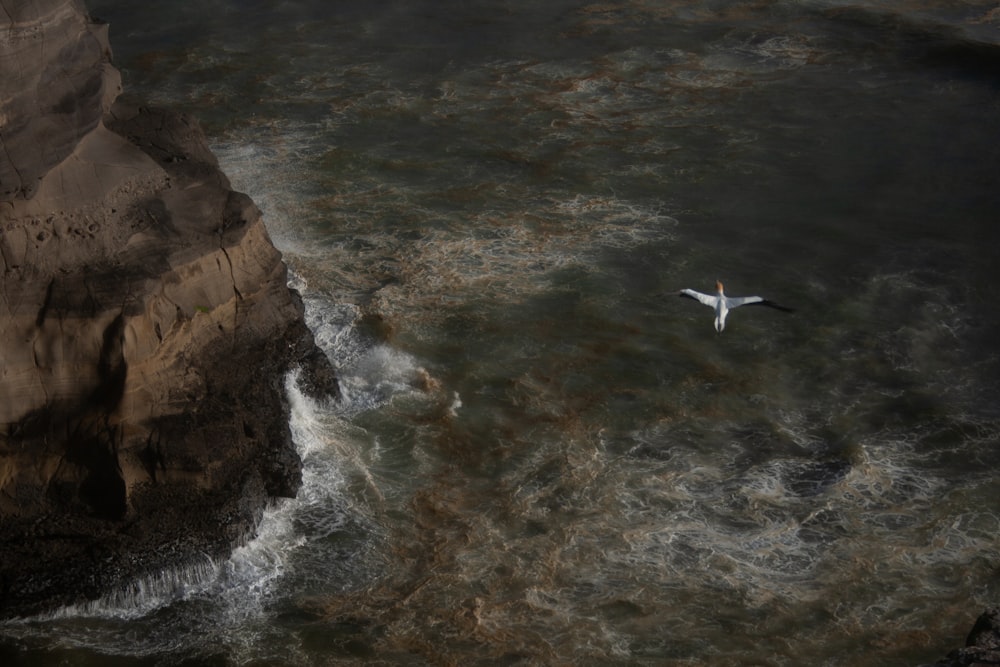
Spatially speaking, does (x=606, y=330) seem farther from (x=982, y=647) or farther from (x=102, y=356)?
(x=982, y=647)

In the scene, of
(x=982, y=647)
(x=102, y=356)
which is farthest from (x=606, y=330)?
(x=982, y=647)

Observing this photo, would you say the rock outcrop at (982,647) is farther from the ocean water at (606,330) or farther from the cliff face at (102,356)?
the cliff face at (102,356)

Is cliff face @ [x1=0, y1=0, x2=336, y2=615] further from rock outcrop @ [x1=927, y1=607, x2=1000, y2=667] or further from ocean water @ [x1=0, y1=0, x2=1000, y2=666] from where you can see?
rock outcrop @ [x1=927, y1=607, x2=1000, y2=667]

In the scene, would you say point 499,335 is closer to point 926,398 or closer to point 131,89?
point 926,398

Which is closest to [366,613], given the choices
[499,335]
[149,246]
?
[149,246]

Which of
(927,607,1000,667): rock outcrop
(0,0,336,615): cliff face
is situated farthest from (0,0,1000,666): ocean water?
(927,607,1000,667): rock outcrop

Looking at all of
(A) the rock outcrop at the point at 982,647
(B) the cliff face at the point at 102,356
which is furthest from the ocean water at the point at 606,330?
(A) the rock outcrop at the point at 982,647
